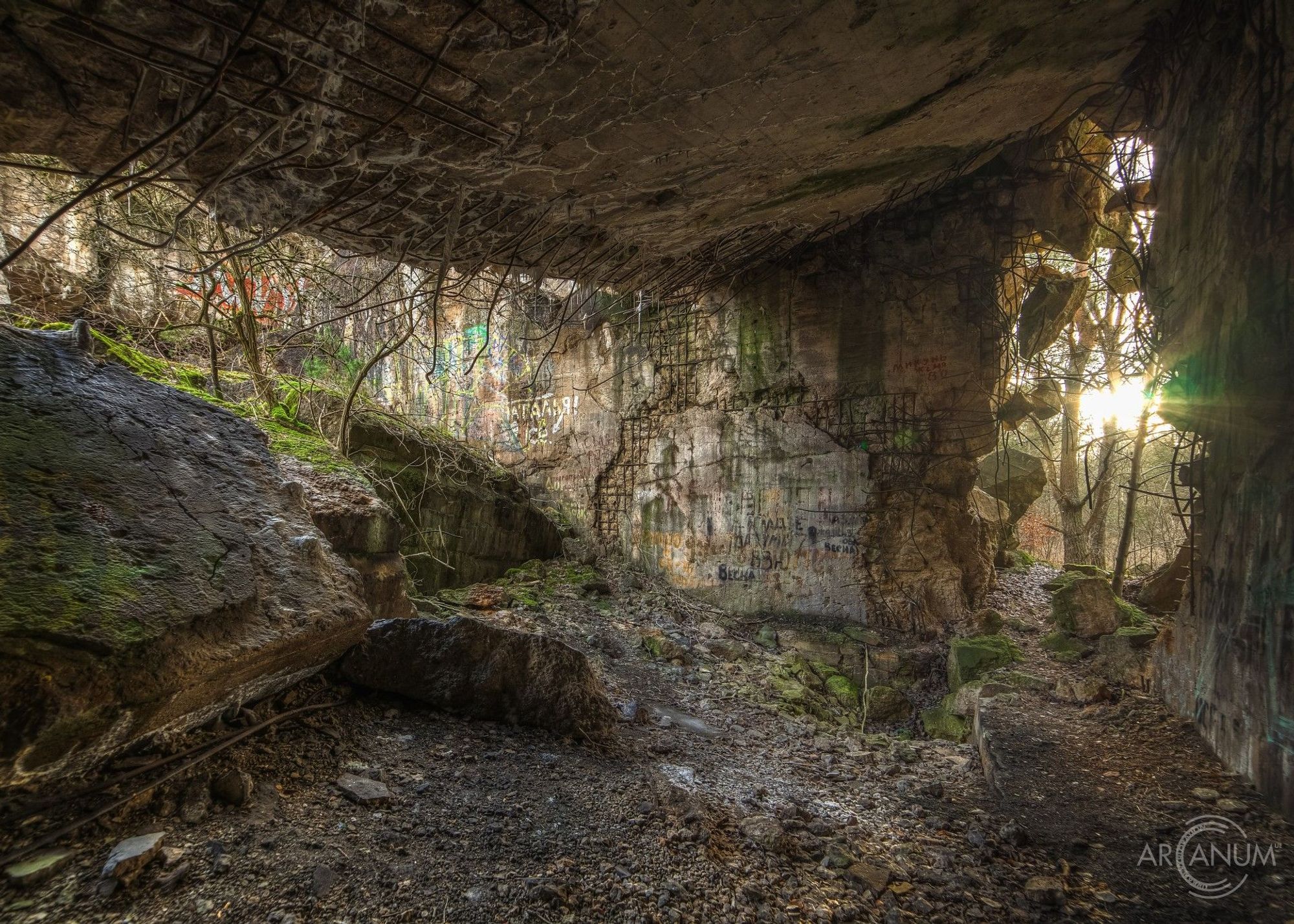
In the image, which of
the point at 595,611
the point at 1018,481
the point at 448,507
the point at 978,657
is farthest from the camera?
the point at 1018,481

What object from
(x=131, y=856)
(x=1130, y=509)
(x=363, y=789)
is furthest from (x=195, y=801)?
(x=1130, y=509)

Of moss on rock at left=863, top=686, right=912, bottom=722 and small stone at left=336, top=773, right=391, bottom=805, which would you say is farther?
moss on rock at left=863, top=686, right=912, bottom=722

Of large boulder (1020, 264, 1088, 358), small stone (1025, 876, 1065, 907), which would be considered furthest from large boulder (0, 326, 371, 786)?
large boulder (1020, 264, 1088, 358)

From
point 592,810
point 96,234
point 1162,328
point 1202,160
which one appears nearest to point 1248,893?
point 592,810

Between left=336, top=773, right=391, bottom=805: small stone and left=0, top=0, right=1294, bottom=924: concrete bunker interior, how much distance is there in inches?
1.1

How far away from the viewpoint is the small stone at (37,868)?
3.40 ft

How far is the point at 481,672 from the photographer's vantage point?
7.25 feet

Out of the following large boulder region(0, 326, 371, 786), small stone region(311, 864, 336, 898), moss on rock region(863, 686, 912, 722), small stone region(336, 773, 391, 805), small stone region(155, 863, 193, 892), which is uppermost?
large boulder region(0, 326, 371, 786)

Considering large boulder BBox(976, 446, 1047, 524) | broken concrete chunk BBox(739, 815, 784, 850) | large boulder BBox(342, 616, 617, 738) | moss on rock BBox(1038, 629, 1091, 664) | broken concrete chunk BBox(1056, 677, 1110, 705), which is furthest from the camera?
large boulder BBox(976, 446, 1047, 524)

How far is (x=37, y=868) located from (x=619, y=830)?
129cm

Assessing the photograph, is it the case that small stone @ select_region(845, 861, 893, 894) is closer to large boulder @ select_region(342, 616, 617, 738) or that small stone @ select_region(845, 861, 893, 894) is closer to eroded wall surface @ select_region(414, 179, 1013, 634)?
large boulder @ select_region(342, 616, 617, 738)

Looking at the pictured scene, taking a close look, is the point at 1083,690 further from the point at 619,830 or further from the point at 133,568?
the point at 133,568

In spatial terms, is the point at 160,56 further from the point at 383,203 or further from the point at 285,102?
the point at 383,203

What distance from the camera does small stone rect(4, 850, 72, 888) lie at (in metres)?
1.04
